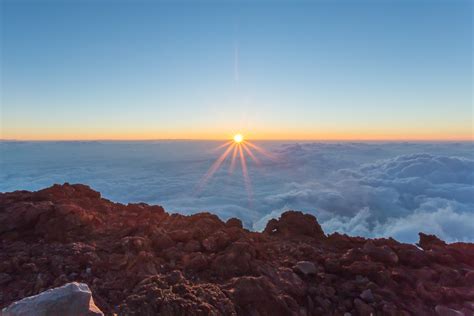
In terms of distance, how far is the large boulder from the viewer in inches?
162

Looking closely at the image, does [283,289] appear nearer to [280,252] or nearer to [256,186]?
[280,252]

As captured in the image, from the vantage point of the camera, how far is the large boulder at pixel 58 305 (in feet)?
13.5

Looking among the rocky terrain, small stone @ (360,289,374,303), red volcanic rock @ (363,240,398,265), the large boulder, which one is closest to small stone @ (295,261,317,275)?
the rocky terrain

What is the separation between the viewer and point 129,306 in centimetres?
531

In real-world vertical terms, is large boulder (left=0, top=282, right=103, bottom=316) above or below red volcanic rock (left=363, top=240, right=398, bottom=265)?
above

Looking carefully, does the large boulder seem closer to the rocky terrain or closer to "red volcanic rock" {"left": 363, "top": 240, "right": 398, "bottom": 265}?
the rocky terrain

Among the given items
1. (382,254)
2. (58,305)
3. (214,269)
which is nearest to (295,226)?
(382,254)

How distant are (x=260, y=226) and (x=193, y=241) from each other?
207 ft

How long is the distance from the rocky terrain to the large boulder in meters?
1.07

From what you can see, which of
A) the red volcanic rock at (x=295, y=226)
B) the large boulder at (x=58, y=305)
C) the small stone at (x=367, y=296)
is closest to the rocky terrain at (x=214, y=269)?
the small stone at (x=367, y=296)

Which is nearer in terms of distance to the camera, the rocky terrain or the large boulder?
the large boulder

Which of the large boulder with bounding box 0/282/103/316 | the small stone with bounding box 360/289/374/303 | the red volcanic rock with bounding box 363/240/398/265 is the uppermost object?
the large boulder with bounding box 0/282/103/316

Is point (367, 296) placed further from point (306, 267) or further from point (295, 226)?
point (295, 226)

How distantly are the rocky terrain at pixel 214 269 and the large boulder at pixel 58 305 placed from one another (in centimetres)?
107
